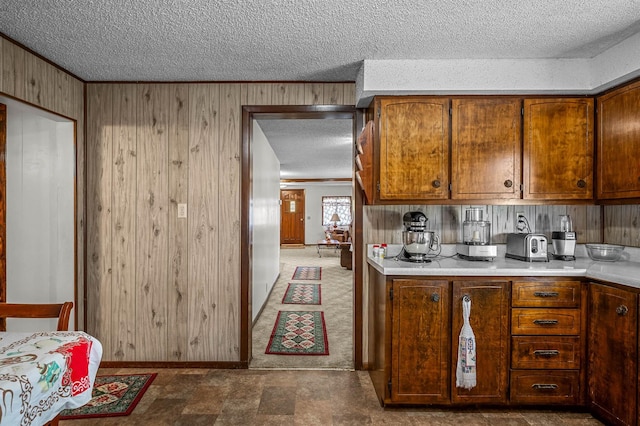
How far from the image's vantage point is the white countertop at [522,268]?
2.20 metres

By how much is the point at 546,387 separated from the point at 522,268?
2.54ft

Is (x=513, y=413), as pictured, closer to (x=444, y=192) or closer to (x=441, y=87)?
(x=444, y=192)

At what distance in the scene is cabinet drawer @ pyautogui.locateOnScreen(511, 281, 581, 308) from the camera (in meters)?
2.30

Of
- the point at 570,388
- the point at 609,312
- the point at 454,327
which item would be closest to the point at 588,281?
the point at 609,312

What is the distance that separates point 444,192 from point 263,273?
9.71ft

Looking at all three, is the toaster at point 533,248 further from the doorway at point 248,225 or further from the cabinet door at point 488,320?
the doorway at point 248,225

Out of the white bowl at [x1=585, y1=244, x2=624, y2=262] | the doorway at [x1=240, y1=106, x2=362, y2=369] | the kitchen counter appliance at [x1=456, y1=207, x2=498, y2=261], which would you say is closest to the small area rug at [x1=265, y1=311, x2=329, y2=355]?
the doorway at [x1=240, y1=106, x2=362, y2=369]

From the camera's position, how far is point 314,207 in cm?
1341

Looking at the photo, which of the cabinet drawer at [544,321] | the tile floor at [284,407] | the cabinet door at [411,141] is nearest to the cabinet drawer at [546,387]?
the tile floor at [284,407]

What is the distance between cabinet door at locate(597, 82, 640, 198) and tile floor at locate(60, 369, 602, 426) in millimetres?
1505

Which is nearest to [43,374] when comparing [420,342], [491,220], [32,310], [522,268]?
[32,310]

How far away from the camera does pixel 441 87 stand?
258 cm

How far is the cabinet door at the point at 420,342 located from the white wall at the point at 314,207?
36.1ft

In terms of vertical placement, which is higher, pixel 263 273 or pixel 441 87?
pixel 441 87
